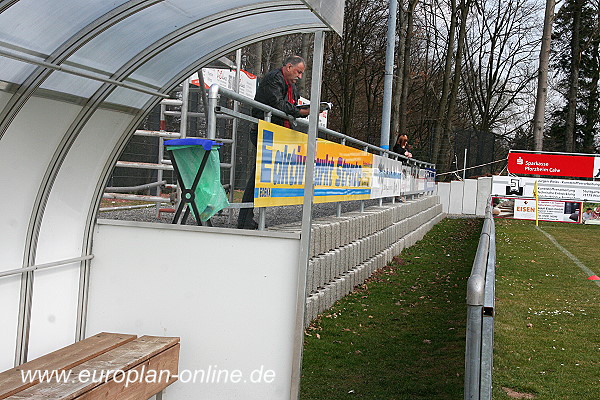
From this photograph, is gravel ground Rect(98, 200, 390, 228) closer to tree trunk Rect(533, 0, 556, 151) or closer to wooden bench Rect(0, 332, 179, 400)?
wooden bench Rect(0, 332, 179, 400)

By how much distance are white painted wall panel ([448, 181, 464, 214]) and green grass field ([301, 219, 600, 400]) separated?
66.4 ft

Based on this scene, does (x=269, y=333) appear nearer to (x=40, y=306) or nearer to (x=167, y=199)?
(x=40, y=306)

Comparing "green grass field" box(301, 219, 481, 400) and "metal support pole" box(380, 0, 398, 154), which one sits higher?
"metal support pole" box(380, 0, 398, 154)

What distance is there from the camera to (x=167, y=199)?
9617 millimetres

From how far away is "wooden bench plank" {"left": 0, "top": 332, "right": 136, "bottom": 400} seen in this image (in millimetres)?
4696

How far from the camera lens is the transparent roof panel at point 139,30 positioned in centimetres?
523

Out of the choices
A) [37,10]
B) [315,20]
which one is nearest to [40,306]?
[37,10]

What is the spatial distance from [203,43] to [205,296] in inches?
71.1

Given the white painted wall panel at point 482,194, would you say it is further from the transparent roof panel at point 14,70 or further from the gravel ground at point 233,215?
the transparent roof panel at point 14,70

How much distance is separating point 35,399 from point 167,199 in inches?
210

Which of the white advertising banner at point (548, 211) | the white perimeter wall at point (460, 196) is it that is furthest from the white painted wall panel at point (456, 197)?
the white advertising banner at point (548, 211)

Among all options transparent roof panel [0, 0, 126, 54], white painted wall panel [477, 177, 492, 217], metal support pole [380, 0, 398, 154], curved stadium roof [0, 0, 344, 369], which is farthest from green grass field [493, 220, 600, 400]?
white painted wall panel [477, 177, 492, 217]

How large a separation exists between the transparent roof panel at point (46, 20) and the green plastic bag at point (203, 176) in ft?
6.87

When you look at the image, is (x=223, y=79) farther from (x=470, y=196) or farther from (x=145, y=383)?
(x=470, y=196)
